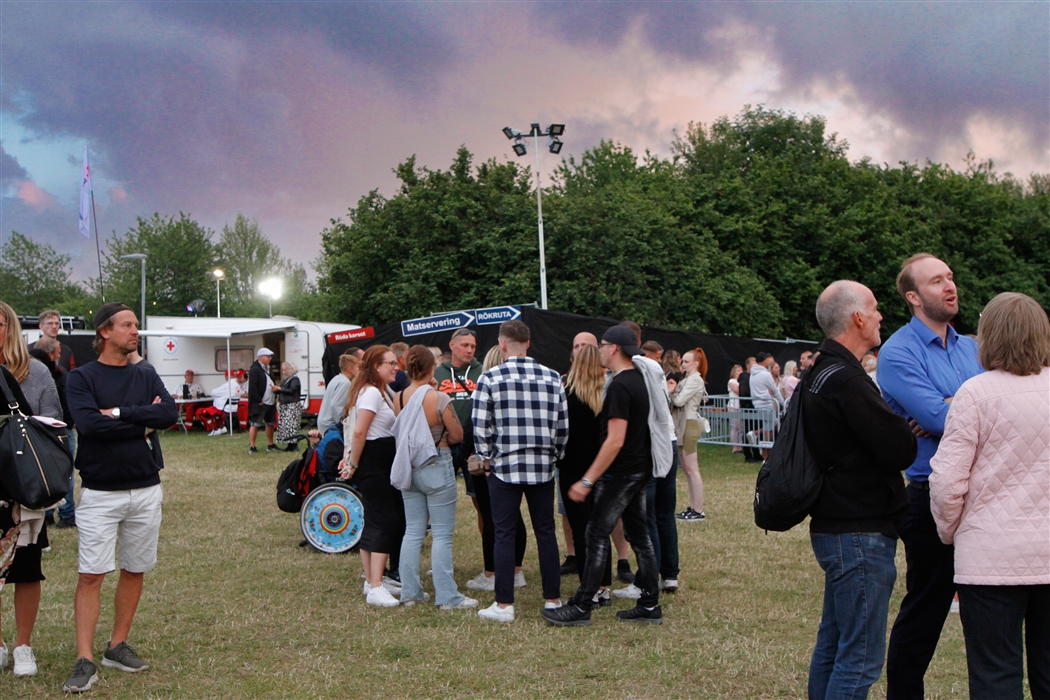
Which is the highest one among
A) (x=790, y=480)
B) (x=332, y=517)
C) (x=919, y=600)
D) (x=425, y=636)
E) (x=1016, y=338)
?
(x=1016, y=338)

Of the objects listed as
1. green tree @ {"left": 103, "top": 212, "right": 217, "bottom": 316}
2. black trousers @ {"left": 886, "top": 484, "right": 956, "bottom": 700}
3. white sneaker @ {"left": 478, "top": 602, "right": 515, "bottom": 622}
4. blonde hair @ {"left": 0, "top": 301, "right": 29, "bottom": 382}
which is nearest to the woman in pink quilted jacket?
black trousers @ {"left": 886, "top": 484, "right": 956, "bottom": 700}

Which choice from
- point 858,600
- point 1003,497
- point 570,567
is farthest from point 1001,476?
point 570,567

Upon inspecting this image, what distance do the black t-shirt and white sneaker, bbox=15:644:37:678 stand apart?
3278 millimetres

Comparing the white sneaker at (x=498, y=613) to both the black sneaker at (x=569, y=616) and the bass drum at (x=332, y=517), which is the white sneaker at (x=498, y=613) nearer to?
the black sneaker at (x=569, y=616)

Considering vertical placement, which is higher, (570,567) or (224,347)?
(224,347)

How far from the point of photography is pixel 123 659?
179 inches

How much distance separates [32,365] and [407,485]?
314cm

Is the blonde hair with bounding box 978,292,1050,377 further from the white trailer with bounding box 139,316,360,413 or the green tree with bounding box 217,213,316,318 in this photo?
the green tree with bounding box 217,213,316,318

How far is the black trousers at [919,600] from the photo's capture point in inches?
139

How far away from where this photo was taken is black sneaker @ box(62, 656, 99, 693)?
4242mm

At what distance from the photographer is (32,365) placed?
6.62 metres

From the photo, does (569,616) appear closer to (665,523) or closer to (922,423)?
(665,523)

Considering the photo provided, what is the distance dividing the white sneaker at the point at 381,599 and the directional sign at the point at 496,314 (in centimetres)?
898

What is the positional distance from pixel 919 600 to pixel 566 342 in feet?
37.8
